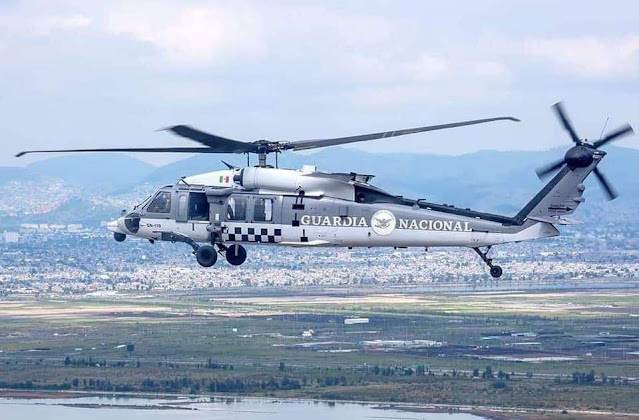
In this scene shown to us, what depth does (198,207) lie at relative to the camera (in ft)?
155

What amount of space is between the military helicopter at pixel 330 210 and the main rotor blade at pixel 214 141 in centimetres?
3

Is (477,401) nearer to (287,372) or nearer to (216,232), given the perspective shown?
(287,372)

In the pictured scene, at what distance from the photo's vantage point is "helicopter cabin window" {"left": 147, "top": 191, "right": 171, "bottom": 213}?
47969mm

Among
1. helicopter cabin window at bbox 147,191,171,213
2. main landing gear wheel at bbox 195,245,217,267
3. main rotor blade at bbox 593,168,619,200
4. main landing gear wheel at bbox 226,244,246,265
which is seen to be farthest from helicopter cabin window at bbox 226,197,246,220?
main rotor blade at bbox 593,168,619,200

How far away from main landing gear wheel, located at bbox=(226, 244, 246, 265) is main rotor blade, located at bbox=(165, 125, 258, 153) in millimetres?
2833

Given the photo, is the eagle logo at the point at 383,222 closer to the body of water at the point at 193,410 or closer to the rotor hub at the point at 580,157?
the rotor hub at the point at 580,157

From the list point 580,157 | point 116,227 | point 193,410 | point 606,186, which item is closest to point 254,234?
point 116,227

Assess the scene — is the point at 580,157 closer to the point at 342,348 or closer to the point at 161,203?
the point at 161,203

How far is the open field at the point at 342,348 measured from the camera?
122 meters

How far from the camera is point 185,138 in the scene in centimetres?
4475

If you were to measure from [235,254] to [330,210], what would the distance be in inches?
145

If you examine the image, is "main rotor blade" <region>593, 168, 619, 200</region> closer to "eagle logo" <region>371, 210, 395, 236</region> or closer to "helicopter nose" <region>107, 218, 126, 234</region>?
"eagle logo" <region>371, 210, 395, 236</region>

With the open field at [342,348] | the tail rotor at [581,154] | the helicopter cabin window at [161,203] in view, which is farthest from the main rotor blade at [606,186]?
the open field at [342,348]

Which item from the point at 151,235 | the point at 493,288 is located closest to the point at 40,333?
the point at 493,288
